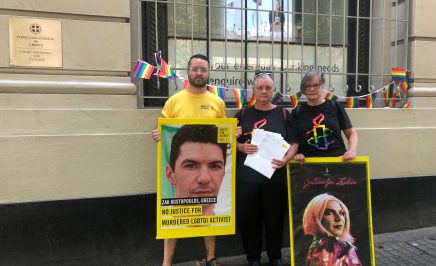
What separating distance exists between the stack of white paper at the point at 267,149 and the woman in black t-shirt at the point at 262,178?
39 millimetres

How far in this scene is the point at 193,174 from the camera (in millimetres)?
3529

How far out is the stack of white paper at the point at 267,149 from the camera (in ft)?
11.7

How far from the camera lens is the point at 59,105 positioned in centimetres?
396


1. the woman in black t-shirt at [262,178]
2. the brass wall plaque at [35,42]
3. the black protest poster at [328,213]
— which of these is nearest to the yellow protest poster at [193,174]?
the woman in black t-shirt at [262,178]

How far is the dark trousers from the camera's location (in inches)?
147

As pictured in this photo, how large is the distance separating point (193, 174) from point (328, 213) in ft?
3.84

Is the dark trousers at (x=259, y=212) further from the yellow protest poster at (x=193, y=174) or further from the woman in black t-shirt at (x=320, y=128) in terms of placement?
the woman in black t-shirt at (x=320, y=128)

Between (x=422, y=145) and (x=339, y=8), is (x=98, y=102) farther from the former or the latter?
(x=422, y=145)

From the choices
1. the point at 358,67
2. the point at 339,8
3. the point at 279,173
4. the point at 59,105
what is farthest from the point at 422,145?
the point at 59,105

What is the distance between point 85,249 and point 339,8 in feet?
14.1

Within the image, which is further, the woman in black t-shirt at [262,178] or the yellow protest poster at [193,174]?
the woman in black t-shirt at [262,178]

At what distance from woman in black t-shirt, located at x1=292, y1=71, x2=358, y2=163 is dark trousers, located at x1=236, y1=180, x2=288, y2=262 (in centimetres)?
41

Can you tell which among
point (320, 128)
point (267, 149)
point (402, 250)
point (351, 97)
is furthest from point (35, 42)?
point (402, 250)

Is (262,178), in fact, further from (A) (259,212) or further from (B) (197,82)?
(B) (197,82)
